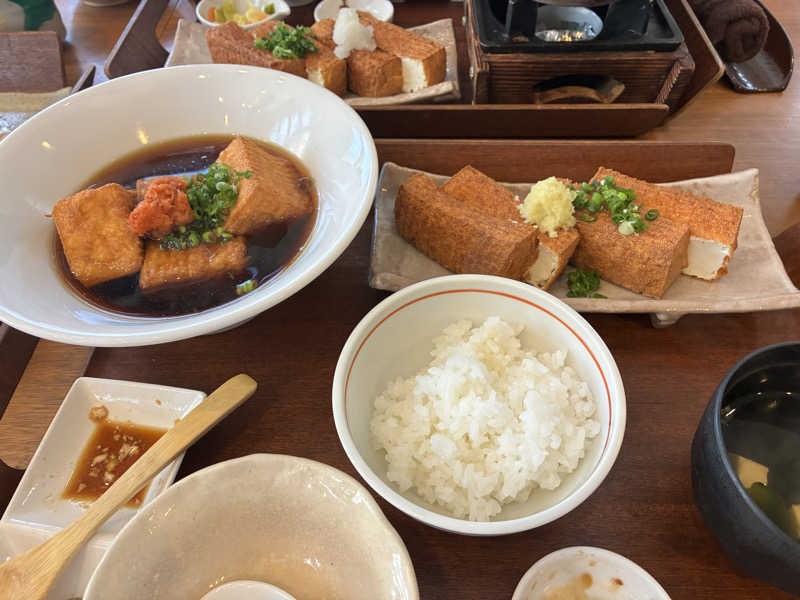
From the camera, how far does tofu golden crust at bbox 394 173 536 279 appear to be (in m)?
1.59

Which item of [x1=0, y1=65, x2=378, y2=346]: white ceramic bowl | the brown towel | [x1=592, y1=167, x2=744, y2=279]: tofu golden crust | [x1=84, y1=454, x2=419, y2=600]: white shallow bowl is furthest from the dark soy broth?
the brown towel

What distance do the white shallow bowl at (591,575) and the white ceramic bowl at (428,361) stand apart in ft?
0.36

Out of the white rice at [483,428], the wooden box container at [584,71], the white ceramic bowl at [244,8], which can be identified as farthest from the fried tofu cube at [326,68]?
the white rice at [483,428]

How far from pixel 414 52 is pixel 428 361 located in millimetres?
1805

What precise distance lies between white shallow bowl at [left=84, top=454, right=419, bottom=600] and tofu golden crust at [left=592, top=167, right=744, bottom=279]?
137 centimetres

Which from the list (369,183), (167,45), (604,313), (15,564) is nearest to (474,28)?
(369,183)

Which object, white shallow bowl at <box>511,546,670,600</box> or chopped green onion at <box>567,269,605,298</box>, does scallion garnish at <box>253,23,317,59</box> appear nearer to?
chopped green onion at <box>567,269,605,298</box>

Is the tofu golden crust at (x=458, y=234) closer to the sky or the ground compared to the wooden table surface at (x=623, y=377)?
closer to the sky

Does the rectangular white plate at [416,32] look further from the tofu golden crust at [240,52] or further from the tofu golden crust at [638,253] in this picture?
the tofu golden crust at [638,253]

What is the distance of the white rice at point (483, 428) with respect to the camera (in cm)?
113

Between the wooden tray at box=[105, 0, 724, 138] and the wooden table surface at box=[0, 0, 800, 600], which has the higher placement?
the wooden tray at box=[105, 0, 724, 138]

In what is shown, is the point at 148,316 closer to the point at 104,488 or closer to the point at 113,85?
the point at 104,488

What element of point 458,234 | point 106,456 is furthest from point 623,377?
point 106,456

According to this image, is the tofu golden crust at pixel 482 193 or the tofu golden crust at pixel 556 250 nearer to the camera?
the tofu golden crust at pixel 556 250
